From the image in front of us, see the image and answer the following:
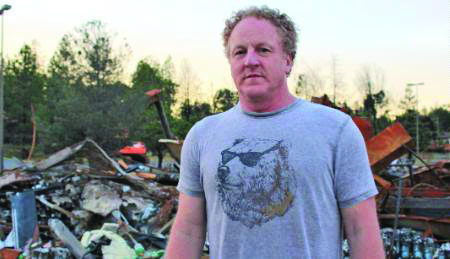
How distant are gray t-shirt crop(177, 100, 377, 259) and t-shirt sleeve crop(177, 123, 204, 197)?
0.11 meters

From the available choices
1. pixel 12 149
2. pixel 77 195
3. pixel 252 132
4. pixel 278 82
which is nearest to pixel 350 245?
pixel 252 132

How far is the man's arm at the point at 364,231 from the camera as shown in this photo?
5.70 feet

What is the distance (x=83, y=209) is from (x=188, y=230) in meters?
7.18

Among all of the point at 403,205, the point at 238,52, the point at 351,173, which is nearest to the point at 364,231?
the point at 351,173

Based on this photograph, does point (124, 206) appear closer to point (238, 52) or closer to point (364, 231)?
point (238, 52)

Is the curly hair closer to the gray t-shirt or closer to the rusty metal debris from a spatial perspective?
the gray t-shirt

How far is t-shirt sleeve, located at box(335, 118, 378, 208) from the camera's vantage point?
1.75m

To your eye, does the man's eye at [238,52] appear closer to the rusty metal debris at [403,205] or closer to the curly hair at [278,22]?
the curly hair at [278,22]

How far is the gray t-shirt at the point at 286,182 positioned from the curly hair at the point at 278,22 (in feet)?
0.89

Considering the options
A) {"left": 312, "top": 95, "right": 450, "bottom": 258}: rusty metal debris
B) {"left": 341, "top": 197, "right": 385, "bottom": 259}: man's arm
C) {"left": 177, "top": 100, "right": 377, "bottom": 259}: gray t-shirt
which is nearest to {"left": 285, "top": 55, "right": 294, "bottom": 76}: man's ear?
{"left": 177, "top": 100, "right": 377, "bottom": 259}: gray t-shirt

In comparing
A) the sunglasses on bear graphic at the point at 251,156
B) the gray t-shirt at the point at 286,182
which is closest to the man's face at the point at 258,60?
the gray t-shirt at the point at 286,182

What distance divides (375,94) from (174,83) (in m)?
21.9

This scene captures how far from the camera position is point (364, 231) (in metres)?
1.75

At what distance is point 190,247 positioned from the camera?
6.75 feet
